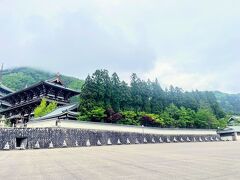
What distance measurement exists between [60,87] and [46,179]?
34.5m

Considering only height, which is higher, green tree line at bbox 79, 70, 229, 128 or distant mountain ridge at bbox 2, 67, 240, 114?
distant mountain ridge at bbox 2, 67, 240, 114

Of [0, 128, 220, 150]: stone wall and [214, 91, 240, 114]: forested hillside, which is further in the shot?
[214, 91, 240, 114]: forested hillside

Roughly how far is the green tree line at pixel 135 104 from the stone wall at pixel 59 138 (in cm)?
422

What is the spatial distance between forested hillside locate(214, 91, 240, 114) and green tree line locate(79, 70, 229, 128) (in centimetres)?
6726

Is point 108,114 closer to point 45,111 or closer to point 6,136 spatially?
point 45,111

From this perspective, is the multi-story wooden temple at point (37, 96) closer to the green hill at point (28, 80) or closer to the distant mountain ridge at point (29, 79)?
the distant mountain ridge at point (29, 79)

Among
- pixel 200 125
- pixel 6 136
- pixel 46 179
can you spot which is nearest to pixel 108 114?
pixel 6 136

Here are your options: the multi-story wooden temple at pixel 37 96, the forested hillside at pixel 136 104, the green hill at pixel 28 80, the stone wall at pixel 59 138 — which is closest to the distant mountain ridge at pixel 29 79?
the green hill at pixel 28 80

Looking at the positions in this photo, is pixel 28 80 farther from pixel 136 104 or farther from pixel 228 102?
pixel 228 102

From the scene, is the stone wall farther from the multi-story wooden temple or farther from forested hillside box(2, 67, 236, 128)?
the multi-story wooden temple

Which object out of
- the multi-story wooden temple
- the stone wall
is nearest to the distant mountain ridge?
the multi-story wooden temple

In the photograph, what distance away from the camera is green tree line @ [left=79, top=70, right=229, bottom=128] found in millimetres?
31844

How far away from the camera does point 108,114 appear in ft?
107

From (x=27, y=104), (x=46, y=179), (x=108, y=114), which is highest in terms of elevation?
(x=27, y=104)
